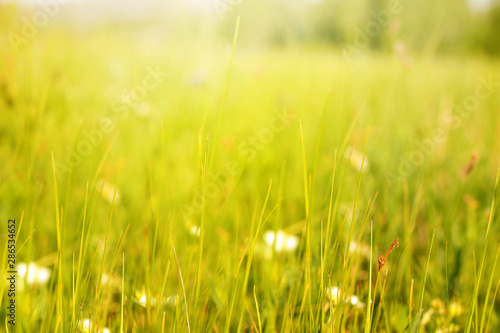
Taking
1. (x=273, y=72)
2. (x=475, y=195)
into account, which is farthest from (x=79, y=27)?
(x=475, y=195)

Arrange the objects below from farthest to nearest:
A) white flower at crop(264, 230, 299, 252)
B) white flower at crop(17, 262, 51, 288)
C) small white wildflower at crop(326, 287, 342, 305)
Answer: white flower at crop(264, 230, 299, 252) → white flower at crop(17, 262, 51, 288) → small white wildflower at crop(326, 287, 342, 305)

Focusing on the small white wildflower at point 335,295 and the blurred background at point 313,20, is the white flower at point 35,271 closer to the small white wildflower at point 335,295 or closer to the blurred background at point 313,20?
the small white wildflower at point 335,295

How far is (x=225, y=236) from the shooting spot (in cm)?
88

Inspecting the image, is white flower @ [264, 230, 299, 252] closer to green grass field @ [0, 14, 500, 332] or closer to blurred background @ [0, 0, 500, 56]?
green grass field @ [0, 14, 500, 332]

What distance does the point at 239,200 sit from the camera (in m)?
1.07

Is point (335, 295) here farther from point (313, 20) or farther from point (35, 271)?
point (313, 20)

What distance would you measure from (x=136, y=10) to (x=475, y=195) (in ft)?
19.2

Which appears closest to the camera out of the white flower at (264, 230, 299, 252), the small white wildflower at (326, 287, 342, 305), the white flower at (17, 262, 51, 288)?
the small white wildflower at (326, 287, 342, 305)

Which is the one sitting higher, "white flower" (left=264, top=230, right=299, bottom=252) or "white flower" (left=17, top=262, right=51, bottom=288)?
"white flower" (left=264, top=230, right=299, bottom=252)

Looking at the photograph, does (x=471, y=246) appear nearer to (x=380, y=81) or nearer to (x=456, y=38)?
(x=380, y=81)

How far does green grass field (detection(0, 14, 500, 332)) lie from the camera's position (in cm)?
50

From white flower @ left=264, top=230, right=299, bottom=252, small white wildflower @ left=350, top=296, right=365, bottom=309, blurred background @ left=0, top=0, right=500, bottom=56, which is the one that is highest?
blurred background @ left=0, top=0, right=500, bottom=56

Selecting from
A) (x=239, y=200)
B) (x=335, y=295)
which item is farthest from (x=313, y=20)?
(x=335, y=295)

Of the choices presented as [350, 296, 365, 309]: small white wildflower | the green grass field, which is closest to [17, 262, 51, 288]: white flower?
the green grass field
